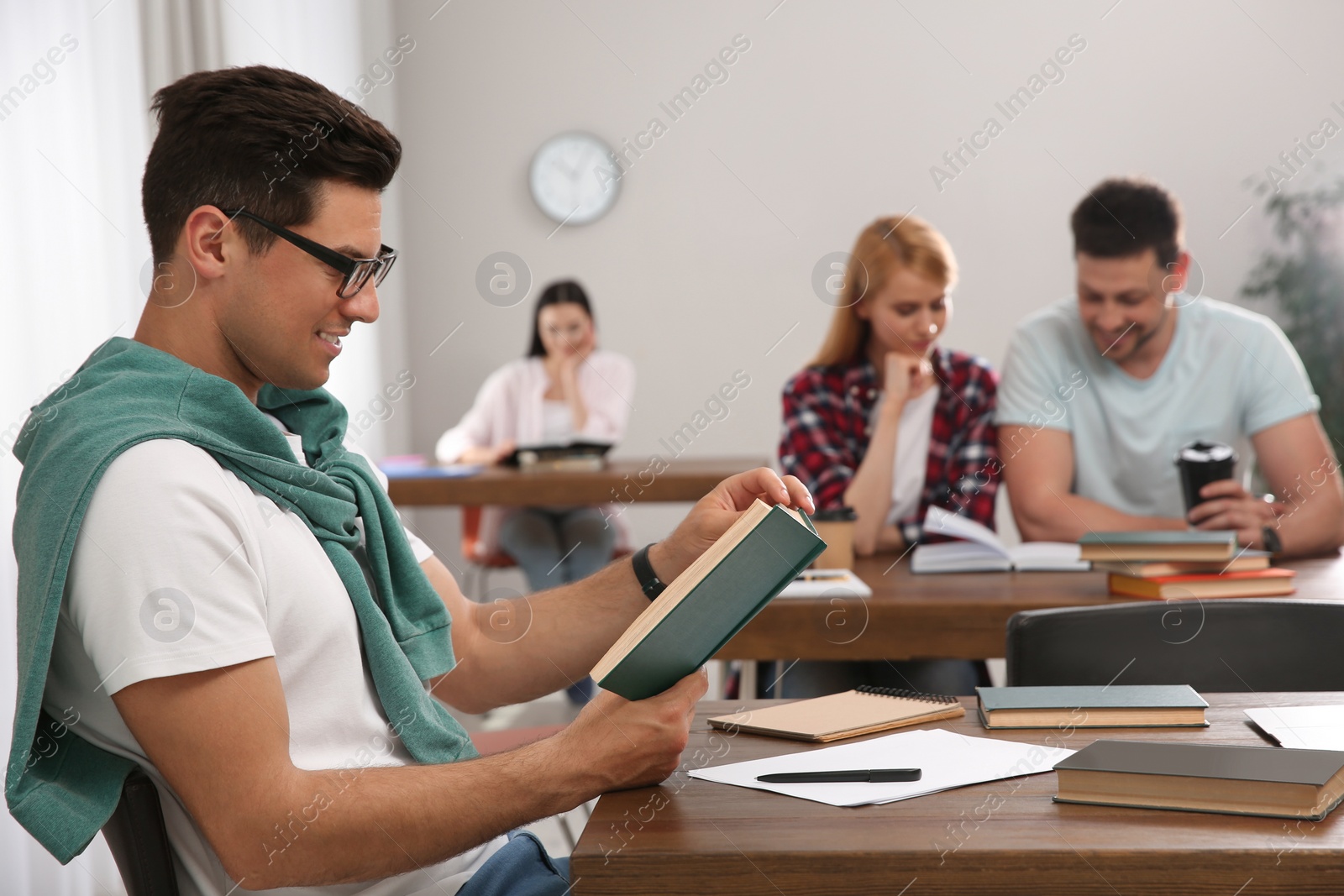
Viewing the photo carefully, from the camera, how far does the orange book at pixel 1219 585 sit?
1788 mm

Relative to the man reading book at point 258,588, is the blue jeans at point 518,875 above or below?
below

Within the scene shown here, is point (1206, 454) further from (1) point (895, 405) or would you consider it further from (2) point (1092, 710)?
(2) point (1092, 710)

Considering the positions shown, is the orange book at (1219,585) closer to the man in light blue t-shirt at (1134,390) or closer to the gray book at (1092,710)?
the man in light blue t-shirt at (1134,390)

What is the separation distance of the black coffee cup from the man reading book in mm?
1211

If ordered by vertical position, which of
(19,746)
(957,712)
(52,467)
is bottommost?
(957,712)

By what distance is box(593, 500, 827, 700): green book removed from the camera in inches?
34.0

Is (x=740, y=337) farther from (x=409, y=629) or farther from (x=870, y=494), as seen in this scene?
(x=409, y=629)

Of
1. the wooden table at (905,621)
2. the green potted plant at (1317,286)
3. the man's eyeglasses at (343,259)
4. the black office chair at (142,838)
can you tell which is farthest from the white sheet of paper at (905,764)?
the green potted plant at (1317,286)

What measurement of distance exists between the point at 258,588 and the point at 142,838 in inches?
8.6

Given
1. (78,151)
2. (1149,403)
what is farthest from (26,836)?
(1149,403)

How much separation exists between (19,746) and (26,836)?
1369 mm

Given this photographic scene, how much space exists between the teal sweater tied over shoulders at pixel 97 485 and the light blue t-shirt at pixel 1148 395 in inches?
65.5

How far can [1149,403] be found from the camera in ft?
8.21

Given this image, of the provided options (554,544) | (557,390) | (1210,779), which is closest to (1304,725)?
(1210,779)
